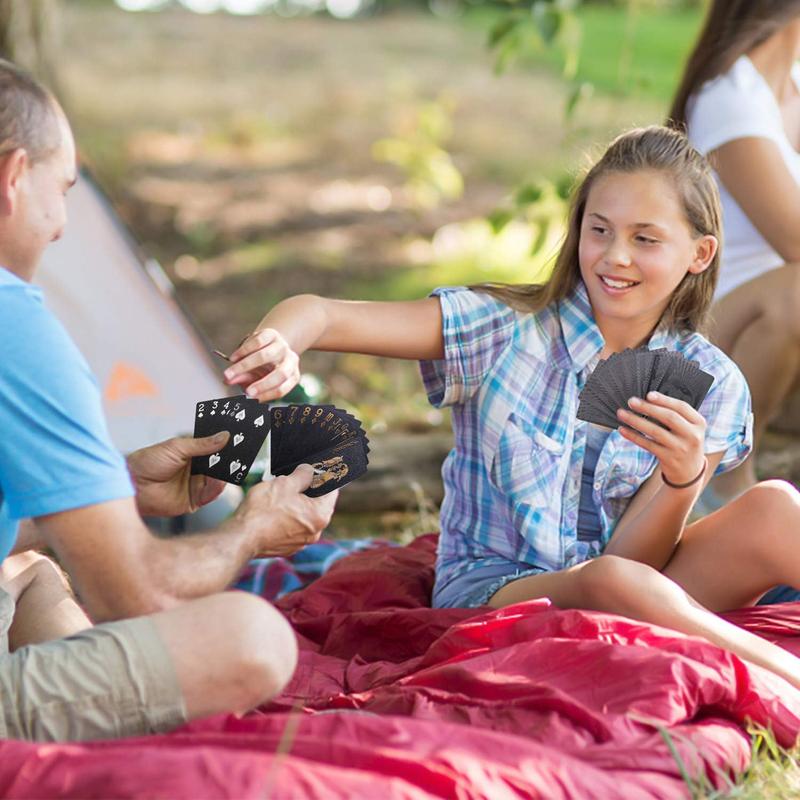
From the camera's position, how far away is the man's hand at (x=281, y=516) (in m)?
2.51

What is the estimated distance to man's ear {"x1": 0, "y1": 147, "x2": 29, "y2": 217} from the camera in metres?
2.30

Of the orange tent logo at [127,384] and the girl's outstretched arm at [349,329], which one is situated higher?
the girl's outstretched arm at [349,329]

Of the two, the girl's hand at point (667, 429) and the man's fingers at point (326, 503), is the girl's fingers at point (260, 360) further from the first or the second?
the girl's hand at point (667, 429)

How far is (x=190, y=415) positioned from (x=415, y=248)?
13.8ft

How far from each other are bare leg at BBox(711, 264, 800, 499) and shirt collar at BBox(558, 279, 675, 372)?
1.24m

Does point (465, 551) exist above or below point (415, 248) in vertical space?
above

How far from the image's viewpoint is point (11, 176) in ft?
7.57

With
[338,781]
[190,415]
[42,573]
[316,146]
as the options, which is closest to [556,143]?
[316,146]

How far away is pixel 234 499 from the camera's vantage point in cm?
438

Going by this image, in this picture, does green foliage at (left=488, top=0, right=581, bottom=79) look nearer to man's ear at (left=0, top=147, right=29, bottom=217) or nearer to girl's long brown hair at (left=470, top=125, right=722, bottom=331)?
girl's long brown hair at (left=470, top=125, right=722, bottom=331)

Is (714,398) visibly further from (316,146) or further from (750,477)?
(316,146)

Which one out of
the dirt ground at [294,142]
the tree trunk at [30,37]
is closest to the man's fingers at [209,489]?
the dirt ground at [294,142]

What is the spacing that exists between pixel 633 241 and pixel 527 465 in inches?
23.4

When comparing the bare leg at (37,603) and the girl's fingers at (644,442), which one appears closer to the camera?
the bare leg at (37,603)
